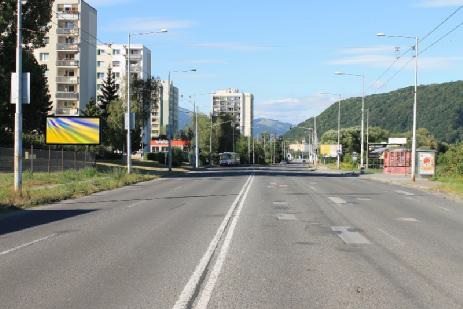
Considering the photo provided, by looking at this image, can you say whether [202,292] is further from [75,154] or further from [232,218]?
[75,154]

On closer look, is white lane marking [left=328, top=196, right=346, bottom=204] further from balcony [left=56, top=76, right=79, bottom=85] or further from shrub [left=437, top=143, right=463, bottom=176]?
balcony [left=56, top=76, right=79, bottom=85]

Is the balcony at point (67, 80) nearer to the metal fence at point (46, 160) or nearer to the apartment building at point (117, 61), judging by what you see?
the apartment building at point (117, 61)

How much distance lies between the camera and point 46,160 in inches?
1710

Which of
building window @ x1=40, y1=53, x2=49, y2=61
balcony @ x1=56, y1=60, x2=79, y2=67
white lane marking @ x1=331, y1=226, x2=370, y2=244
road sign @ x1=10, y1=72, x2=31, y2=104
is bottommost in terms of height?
white lane marking @ x1=331, y1=226, x2=370, y2=244

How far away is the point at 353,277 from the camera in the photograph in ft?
29.3

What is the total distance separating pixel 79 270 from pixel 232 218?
7.98 metres

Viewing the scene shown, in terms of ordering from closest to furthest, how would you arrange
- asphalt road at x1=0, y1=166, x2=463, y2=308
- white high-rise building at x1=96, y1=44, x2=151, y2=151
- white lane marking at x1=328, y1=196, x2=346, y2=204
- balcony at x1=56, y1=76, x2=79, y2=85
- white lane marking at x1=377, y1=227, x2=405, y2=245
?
asphalt road at x1=0, y1=166, x2=463, y2=308 < white lane marking at x1=377, y1=227, x2=405, y2=245 < white lane marking at x1=328, y1=196, x2=346, y2=204 < balcony at x1=56, y1=76, x2=79, y2=85 < white high-rise building at x1=96, y1=44, x2=151, y2=151

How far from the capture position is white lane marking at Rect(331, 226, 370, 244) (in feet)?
41.6

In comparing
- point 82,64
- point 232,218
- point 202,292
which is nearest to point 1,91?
point 232,218

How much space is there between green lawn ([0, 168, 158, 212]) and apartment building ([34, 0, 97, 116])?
A: 5968 cm

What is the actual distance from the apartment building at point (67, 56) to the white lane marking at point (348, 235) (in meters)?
85.3

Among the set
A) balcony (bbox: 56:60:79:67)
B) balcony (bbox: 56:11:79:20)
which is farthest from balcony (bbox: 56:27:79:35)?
balcony (bbox: 56:60:79:67)

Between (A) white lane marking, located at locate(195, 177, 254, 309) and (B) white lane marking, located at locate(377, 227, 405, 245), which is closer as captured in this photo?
(A) white lane marking, located at locate(195, 177, 254, 309)

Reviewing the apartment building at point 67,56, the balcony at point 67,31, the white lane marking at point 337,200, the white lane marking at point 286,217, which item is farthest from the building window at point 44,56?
the white lane marking at point 286,217
